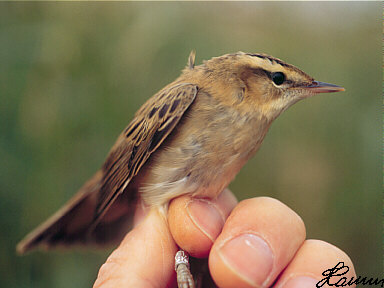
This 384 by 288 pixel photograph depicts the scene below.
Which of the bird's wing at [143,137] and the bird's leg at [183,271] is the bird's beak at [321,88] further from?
the bird's leg at [183,271]

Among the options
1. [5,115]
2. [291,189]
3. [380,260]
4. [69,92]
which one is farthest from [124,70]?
[380,260]

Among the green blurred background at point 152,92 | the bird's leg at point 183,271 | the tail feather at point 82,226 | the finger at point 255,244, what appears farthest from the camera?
the green blurred background at point 152,92

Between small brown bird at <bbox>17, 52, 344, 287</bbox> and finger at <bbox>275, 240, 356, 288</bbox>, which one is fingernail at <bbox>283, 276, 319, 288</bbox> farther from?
small brown bird at <bbox>17, 52, 344, 287</bbox>

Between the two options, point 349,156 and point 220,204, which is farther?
point 349,156

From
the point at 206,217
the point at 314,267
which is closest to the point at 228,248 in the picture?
the point at 206,217

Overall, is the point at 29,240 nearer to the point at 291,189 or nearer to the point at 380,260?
the point at 291,189

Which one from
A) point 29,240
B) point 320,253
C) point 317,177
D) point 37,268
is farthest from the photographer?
point 317,177
